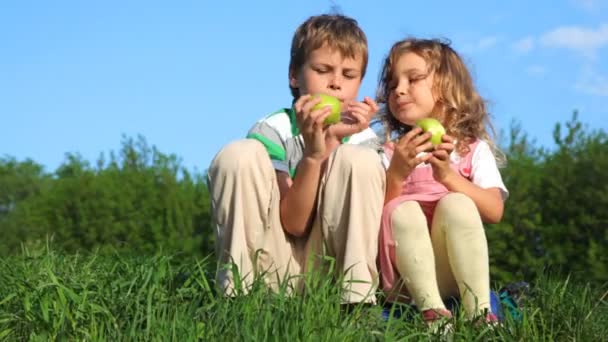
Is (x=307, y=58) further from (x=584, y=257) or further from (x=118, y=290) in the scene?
(x=584, y=257)

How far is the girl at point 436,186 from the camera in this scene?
3746mm

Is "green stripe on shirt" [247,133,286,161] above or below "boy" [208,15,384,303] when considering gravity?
above

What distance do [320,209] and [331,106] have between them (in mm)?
424

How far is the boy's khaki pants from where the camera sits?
3553mm

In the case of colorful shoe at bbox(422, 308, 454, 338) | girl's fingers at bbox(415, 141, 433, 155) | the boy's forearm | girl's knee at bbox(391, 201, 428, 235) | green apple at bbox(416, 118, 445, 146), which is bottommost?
colorful shoe at bbox(422, 308, 454, 338)

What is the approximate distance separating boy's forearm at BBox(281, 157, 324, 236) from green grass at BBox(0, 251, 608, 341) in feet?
0.87

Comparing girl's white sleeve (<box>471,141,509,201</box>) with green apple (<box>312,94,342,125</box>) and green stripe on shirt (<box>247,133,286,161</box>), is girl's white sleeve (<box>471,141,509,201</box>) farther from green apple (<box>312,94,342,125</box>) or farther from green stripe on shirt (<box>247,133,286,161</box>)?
green stripe on shirt (<box>247,133,286,161</box>)

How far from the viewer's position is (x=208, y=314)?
334cm

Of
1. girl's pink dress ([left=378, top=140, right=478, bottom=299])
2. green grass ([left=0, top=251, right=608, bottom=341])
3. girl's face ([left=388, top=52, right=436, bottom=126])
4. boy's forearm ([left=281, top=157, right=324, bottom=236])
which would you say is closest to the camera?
green grass ([left=0, top=251, right=608, bottom=341])

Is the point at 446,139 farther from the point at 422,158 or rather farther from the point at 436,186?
the point at 436,186

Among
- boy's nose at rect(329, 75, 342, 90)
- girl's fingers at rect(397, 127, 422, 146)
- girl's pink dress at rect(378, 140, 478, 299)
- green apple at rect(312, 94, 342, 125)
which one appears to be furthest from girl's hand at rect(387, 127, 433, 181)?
boy's nose at rect(329, 75, 342, 90)

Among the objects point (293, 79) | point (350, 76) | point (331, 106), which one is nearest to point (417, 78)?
point (350, 76)

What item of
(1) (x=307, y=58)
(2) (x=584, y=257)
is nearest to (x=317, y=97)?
(1) (x=307, y=58)

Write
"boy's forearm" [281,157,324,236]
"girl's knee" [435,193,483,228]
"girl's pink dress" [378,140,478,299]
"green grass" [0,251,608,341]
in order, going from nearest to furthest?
"green grass" [0,251,608,341], "boy's forearm" [281,157,324,236], "girl's knee" [435,193,483,228], "girl's pink dress" [378,140,478,299]
